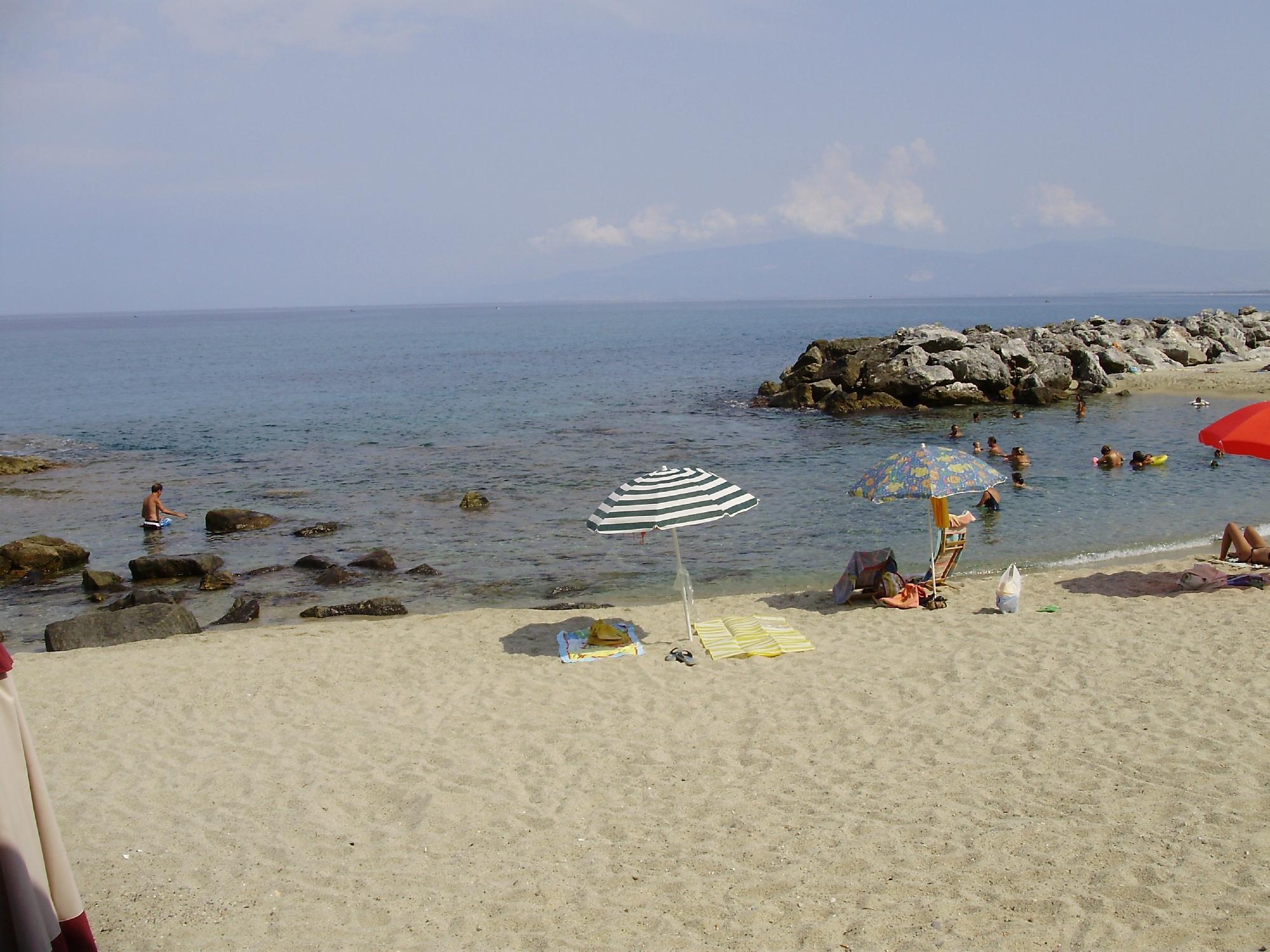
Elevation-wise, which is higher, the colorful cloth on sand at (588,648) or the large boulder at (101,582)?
the colorful cloth on sand at (588,648)

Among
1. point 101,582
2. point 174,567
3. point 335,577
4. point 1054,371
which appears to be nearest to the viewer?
point 335,577

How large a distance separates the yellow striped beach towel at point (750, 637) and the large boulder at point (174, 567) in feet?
34.5

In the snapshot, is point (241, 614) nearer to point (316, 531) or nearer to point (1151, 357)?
point (316, 531)

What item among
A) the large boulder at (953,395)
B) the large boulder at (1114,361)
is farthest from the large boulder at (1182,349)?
the large boulder at (953,395)

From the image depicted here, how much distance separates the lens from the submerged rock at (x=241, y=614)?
50.1 ft

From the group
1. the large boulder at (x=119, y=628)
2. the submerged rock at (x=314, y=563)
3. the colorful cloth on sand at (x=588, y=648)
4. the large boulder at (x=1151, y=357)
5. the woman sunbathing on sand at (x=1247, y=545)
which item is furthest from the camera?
the large boulder at (x=1151, y=357)

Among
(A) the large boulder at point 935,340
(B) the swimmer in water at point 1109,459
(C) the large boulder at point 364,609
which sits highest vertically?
(A) the large boulder at point 935,340

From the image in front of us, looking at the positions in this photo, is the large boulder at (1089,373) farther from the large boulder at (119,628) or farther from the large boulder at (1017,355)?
the large boulder at (119,628)

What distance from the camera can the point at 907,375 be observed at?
38.8 meters

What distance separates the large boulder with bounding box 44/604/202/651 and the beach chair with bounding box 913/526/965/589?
10.9 m

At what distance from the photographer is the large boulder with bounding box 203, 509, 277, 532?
22.1 metres

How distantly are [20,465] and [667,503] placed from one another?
2915cm

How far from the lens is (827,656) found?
11164 millimetres

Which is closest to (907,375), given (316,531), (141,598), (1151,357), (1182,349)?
(1151,357)
